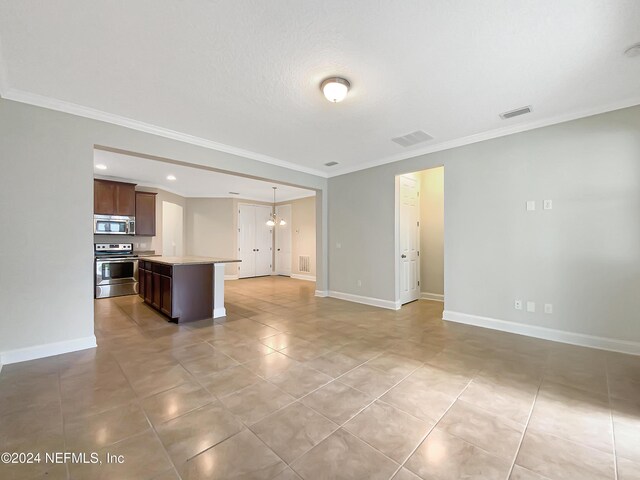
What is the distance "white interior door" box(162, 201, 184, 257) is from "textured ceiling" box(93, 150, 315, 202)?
1001 mm

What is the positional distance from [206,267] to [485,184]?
4576mm

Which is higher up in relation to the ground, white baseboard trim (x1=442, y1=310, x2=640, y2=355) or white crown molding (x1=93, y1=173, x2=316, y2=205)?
white crown molding (x1=93, y1=173, x2=316, y2=205)

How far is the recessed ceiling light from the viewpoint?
2115mm

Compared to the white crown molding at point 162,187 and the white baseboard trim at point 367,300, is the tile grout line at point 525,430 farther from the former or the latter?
the white crown molding at point 162,187

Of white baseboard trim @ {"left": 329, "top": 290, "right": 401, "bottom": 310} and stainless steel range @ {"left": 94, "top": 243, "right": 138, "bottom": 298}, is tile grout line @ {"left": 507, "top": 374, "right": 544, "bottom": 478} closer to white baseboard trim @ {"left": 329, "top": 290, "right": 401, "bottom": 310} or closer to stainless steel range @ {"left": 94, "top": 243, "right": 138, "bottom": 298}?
white baseboard trim @ {"left": 329, "top": 290, "right": 401, "bottom": 310}

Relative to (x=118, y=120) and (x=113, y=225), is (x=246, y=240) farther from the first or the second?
(x=118, y=120)

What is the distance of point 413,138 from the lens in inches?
159

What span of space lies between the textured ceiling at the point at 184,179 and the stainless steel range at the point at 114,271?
1.78m

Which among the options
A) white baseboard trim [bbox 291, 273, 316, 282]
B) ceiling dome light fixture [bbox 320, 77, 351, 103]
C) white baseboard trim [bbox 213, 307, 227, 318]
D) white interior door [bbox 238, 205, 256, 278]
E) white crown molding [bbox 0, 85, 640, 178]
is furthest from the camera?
white interior door [bbox 238, 205, 256, 278]

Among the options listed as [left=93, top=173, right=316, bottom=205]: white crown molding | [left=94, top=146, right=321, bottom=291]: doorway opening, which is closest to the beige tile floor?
[left=94, top=146, right=321, bottom=291]: doorway opening

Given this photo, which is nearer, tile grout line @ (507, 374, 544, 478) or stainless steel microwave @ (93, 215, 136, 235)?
tile grout line @ (507, 374, 544, 478)

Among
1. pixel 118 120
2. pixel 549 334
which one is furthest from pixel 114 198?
pixel 549 334

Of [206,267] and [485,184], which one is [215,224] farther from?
[485,184]

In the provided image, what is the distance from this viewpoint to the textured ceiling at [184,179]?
5227mm
